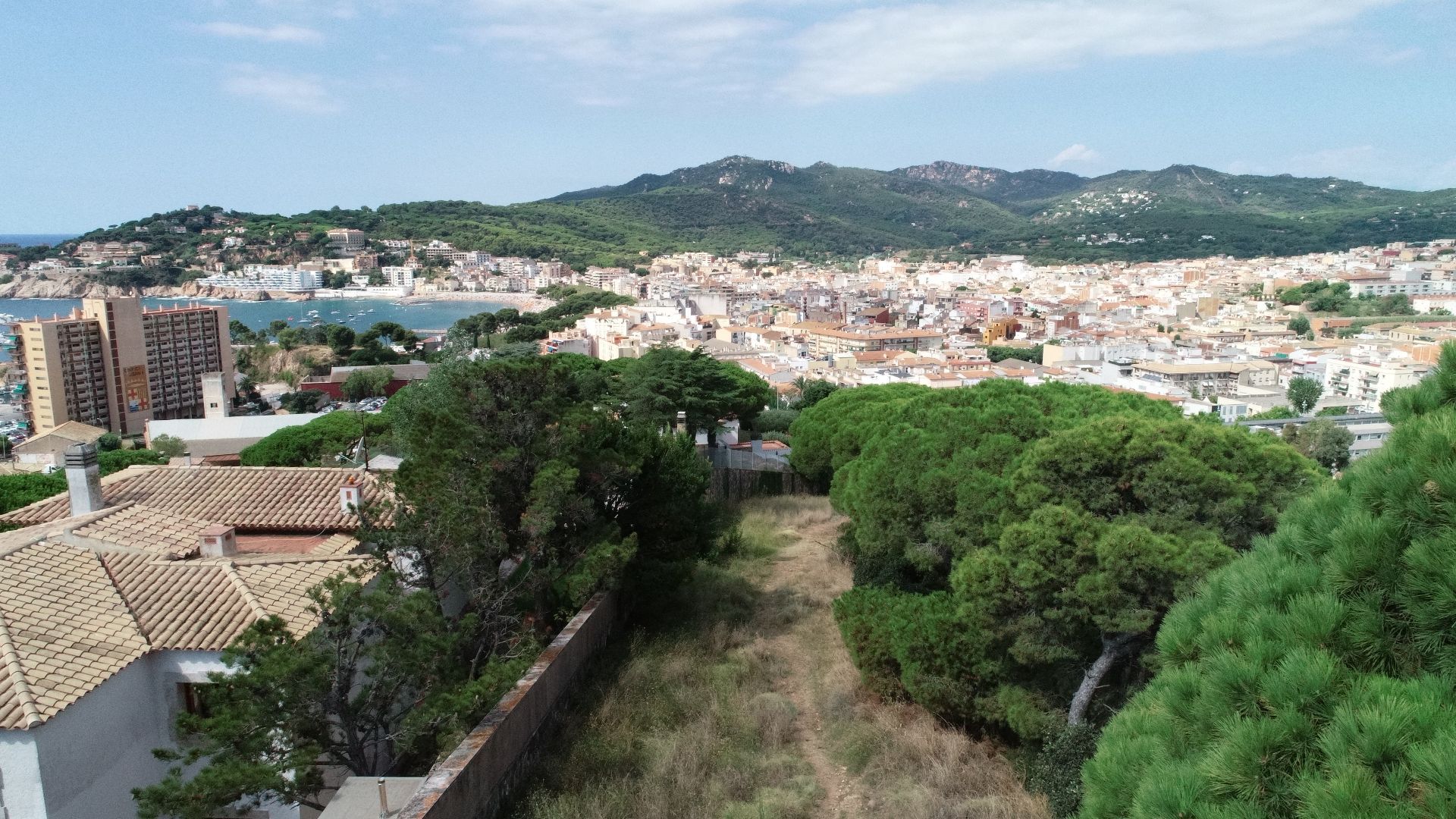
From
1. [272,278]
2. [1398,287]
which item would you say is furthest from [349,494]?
[272,278]

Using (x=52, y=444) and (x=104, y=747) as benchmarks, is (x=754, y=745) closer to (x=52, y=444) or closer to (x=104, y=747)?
(x=104, y=747)

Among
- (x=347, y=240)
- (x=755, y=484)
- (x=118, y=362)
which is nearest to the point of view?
(x=755, y=484)

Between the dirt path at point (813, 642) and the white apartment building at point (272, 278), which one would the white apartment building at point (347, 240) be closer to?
the white apartment building at point (272, 278)

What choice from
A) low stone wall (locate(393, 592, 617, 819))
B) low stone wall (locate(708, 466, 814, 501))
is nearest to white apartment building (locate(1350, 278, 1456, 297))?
low stone wall (locate(708, 466, 814, 501))

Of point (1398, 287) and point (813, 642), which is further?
point (1398, 287)

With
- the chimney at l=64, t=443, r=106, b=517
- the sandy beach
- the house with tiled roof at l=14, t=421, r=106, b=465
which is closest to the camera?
the chimney at l=64, t=443, r=106, b=517

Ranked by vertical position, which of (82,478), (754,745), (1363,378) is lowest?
(1363,378)

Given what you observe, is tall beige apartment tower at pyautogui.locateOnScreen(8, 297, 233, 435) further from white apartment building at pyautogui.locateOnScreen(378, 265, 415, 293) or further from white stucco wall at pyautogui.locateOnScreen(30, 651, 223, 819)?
white apartment building at pyautogui.locateOnScreen(378, 265, 415, 293)
